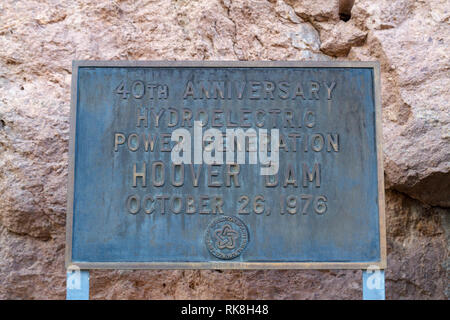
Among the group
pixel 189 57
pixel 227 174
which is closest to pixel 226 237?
pixel 227 174

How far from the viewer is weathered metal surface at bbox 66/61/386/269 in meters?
4.77

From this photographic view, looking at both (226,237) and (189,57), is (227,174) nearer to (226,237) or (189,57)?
(226,237)

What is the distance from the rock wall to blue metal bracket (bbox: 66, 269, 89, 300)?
0.92 m

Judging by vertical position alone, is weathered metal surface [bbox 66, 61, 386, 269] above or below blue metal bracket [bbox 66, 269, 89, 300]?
above

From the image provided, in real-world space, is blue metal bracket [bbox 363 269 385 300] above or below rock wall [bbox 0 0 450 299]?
below

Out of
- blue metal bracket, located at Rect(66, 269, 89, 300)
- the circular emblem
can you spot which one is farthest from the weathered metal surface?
A: blue metal bracket, located at Rect(66, 269, 89, 300)

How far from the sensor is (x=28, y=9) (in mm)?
6199

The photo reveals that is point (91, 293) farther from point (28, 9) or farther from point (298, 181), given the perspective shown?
point (28, 9)

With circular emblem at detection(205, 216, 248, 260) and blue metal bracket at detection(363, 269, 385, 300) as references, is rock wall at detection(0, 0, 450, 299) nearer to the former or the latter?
blue metal bracket at detection(363, 269, 385, 300)

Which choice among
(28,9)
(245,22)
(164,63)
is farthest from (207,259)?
(28,9)

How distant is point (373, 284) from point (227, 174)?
1595 millimetres

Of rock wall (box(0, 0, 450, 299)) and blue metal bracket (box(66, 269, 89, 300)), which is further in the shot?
rock wall (box(0, 0, 450, 299))

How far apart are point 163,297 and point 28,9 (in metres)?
3.53

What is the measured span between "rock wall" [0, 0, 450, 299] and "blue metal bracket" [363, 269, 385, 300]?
0.96m
